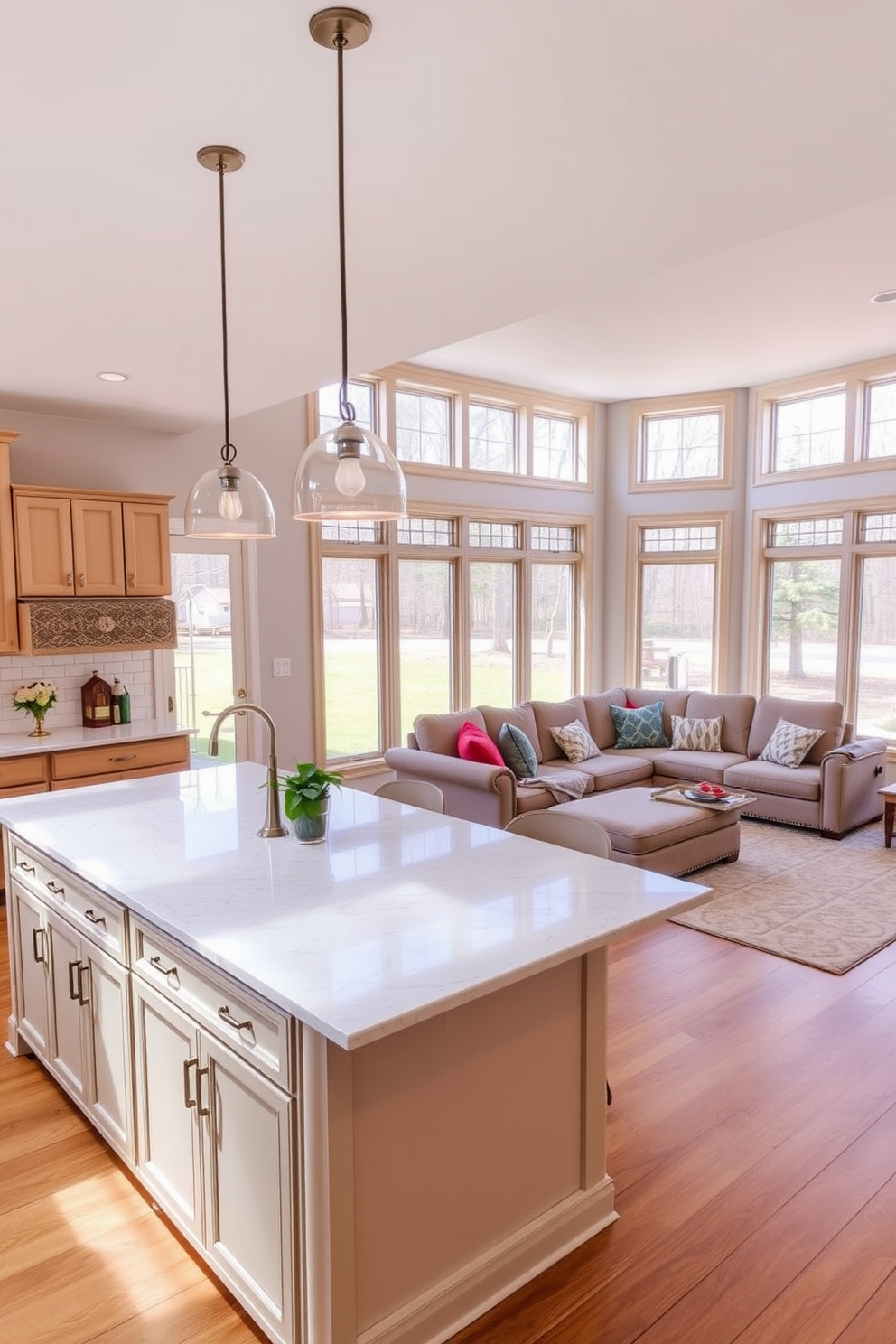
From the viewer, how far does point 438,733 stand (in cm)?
593

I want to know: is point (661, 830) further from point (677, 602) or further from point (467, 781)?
point (677, 602)

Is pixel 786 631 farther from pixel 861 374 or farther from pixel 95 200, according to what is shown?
pixel 95 200

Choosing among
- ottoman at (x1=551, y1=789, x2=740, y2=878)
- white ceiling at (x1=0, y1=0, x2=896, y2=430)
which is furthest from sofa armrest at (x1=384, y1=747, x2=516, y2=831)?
white ceiling at (x1=0, y1=0, x2=896, y2=430)

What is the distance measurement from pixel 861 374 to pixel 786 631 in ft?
7.18

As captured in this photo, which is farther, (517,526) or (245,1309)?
(517,526)

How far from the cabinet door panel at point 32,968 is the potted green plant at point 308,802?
0.98 m

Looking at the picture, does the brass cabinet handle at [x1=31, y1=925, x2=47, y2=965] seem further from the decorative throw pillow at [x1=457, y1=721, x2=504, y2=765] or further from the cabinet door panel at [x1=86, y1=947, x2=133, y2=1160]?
the decorative throw pillow at [x1=457, y1=721, x2=504, y2=765]

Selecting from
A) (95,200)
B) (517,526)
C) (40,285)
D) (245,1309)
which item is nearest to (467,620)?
(517,526)

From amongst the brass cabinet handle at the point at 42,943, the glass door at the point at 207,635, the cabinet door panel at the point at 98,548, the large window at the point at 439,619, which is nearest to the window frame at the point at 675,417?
the large window at the point at 439,619

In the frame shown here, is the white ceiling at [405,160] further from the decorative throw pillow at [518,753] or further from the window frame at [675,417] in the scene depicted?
the window frame at [675,417]

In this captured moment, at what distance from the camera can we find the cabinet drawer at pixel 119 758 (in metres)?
4.89

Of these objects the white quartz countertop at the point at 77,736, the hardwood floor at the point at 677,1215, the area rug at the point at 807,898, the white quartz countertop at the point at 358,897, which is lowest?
the hardwood floor at the point at 677,1215

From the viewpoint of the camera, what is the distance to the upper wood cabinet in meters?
4.91

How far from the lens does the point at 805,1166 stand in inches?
101
